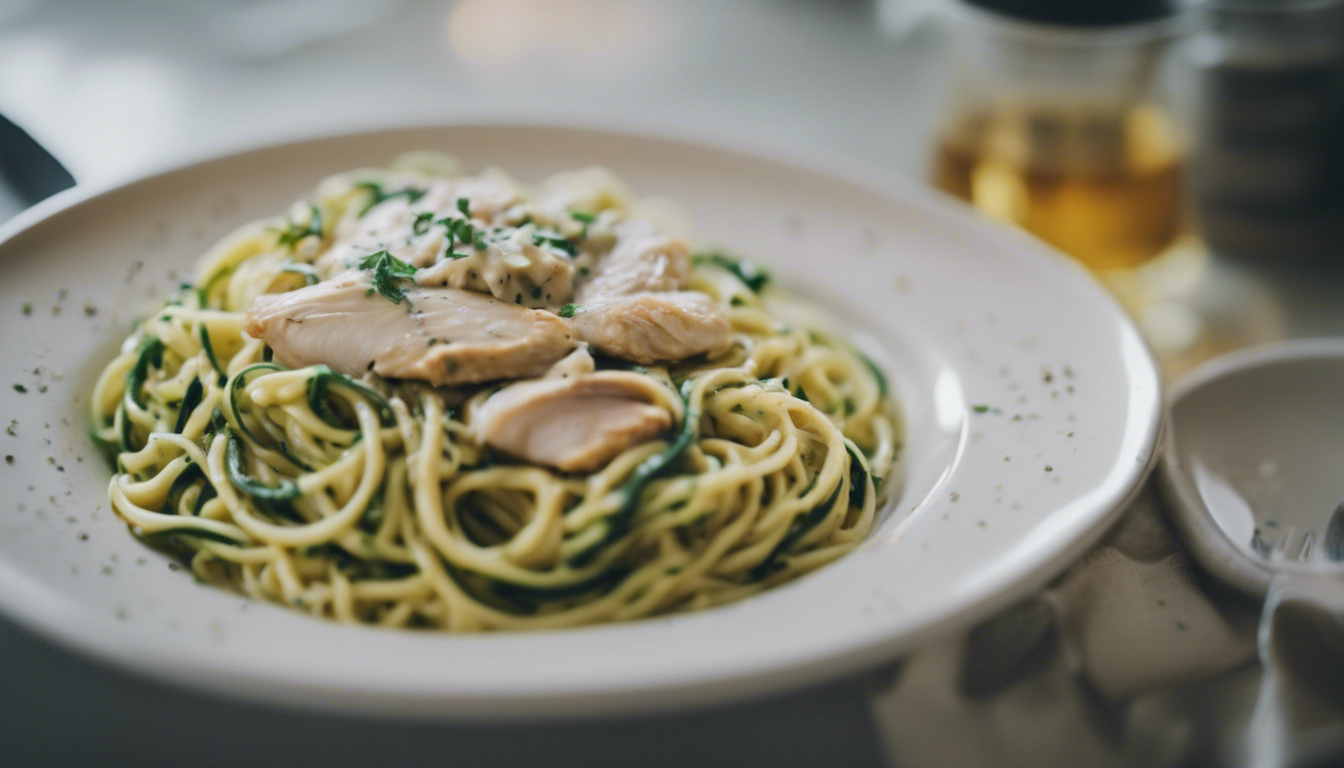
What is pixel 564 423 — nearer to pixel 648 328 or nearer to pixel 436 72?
pixel 648 328

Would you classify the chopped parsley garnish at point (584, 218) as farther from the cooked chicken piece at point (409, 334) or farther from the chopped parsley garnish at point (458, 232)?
the cooked chicken piece at point (409, 334)

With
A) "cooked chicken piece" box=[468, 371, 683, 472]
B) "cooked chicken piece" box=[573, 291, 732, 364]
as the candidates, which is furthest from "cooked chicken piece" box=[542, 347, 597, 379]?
"cooked chicken piece" box=[573, 291, 732, 364]

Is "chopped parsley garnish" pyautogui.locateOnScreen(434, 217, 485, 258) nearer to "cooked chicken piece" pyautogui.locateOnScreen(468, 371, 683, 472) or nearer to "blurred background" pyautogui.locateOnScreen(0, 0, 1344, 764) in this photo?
"cooked chicken piece" pyautogui.locateOnScreen(468, 371, 683, 472)

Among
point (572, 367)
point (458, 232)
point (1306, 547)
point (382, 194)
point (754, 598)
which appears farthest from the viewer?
point (382, 194)


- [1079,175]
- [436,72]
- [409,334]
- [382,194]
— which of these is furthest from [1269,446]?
[436,72]

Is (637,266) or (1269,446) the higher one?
(637,266)

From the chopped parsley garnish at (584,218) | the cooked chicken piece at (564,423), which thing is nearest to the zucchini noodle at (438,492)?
the cooked chicken piece at (564,423)

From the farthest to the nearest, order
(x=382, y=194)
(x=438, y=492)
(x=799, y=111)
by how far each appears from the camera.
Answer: (x=799, y=111), (x=382, y=194), (x=438, y=492)
